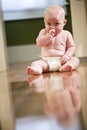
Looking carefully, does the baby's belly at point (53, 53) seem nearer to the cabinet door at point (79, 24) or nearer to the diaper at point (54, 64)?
the diaper at point (54, 64)

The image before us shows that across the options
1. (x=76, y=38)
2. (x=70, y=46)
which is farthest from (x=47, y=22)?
(x=76, y=38)

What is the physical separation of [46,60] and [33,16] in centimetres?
88

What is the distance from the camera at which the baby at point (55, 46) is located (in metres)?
1.29

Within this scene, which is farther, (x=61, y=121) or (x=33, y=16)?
(x=33, y=16)

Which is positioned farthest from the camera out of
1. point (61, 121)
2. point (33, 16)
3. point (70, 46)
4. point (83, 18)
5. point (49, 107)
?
point (33, 16)

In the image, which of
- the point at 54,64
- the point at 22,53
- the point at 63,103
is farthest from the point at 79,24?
the point at 63,103

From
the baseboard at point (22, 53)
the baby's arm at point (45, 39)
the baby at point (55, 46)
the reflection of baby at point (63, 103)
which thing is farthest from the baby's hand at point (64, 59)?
A: the baseboard at point (22, 53)

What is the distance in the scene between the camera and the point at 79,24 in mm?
1855

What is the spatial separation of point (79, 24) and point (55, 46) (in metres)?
0.55

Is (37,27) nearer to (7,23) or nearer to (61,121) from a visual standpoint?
(7,23)

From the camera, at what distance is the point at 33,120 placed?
1.55 ft

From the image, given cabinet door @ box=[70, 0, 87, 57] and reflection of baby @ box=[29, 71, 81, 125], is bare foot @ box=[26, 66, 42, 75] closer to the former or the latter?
reflection of baby @ box=[29, 71, 81, 125]

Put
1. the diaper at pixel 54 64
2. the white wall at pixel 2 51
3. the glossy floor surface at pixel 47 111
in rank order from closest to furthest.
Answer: the glossy floor surface at pixel 47 111
the diaper at pixel 54 64
the white wall at pixel 2 51

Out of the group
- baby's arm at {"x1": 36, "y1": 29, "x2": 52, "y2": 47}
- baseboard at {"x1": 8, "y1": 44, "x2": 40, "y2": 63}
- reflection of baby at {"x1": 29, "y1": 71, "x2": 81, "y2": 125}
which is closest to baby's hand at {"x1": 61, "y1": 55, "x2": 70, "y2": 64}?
baby's arm at {"x1": 36, "y1": 29, "x2": 52, "y2": 47}
